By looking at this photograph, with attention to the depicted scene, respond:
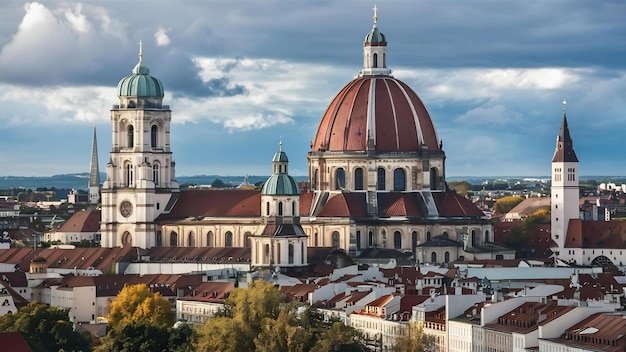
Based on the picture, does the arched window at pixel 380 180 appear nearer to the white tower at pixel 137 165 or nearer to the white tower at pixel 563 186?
the white tower at pixel 563 186

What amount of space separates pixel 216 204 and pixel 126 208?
6160 mm

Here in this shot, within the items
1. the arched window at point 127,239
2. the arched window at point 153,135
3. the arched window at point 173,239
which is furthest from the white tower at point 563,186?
the arched window at point 127,239

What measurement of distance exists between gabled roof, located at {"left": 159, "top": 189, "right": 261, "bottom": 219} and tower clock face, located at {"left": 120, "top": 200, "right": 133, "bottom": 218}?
2.14 metres

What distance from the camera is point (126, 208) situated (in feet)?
539

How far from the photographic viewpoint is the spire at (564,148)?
6609 inches

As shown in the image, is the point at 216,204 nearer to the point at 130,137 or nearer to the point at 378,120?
the point at 130,137

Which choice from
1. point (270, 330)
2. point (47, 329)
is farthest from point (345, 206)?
point (270, 330)

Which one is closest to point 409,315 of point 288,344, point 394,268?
point 288,344

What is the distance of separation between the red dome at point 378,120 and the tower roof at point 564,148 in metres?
11.1

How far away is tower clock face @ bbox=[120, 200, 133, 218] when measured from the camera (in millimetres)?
164000

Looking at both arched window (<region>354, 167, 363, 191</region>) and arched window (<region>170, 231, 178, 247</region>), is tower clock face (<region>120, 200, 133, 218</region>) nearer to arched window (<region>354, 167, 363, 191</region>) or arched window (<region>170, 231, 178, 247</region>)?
arched window (<region>170, 231, 178, 247</region>)

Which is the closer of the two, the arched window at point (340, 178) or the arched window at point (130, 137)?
the arched window at point (340, 178)

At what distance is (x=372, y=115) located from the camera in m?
159

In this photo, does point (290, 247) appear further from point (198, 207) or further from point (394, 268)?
point (198, 207)
